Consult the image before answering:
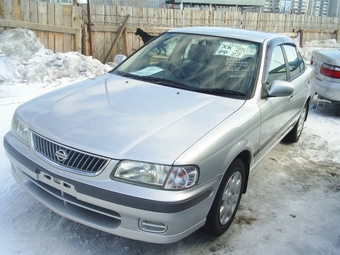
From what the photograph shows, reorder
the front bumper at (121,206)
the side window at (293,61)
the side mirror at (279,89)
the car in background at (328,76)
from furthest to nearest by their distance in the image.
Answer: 1. the car in background at (328,76)
2. the side window at (293,61)
3. the side mirror at (279,89)
4. the front bumper at (121,206)

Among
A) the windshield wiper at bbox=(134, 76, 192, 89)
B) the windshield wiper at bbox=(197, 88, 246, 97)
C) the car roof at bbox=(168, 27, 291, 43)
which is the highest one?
the car roof at bbox=(168, 27, 291, 43)

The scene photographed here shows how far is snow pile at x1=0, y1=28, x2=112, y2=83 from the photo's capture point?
7672 millimetres

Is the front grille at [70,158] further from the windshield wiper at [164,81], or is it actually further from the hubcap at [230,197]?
the windshield wiper at [164,81]

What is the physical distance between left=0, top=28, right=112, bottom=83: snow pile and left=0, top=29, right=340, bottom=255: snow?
187 cm

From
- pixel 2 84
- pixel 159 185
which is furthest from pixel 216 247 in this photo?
pixel 2 84

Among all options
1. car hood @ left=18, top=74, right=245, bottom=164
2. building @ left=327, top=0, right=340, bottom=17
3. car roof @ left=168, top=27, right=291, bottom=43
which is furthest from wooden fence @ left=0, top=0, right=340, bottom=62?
building @ left=327, top=0, right=340, bottom=17

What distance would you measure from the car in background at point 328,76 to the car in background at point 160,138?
2.96 metres

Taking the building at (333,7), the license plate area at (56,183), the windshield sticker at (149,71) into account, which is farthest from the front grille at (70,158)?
the building at (333,7)

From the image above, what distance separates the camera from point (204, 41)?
3.93 m

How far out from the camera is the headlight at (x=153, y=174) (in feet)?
7.61

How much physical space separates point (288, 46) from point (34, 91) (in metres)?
4.80

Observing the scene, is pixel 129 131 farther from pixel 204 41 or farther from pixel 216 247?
pixel 204 41

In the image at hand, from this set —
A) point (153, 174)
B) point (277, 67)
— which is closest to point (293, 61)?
point (277, 67)

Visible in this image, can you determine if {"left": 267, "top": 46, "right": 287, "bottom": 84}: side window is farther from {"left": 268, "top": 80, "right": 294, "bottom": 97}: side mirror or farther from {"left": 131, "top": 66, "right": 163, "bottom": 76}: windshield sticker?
{"left": 131, "top": 66, "right": 163, "bottom": 76}: windshield sticker
